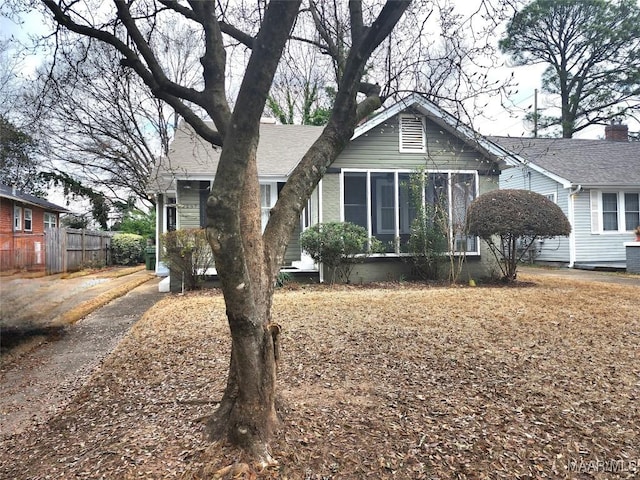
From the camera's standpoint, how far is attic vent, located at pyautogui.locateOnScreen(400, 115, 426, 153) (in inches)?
435

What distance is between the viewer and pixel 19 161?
2125cm

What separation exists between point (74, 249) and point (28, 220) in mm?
6476

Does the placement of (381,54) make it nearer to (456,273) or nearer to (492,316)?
(492,316)

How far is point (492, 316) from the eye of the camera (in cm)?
614

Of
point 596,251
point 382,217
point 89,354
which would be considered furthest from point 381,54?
point 596,251

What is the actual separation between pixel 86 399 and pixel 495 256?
31.1 ft

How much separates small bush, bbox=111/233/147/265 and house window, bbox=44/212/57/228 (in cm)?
527

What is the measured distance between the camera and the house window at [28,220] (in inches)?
779

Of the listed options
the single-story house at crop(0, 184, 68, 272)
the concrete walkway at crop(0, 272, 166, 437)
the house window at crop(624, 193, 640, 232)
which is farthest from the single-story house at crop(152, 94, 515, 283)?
the house window at crop(624, 193, 640, 232)

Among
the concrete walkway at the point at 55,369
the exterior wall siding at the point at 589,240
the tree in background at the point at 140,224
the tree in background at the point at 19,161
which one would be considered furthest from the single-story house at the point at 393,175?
the tree in background at the point at 140,224

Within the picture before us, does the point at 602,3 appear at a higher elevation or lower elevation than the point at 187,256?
higher

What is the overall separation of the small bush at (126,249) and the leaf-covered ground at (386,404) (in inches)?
625

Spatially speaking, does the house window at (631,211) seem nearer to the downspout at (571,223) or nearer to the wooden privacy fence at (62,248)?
the downspout at (571,223)

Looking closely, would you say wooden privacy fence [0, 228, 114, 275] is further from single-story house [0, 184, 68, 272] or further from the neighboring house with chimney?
the neighboring house with chimney
